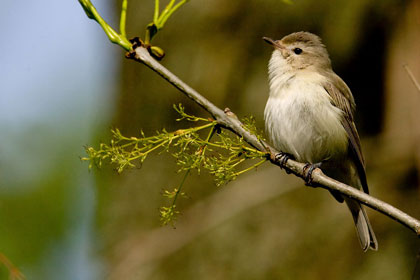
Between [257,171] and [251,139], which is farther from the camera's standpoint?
[257,171]

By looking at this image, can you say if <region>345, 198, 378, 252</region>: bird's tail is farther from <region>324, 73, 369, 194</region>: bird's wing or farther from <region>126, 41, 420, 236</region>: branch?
<region>126, 41, 420, 236</region>: branch

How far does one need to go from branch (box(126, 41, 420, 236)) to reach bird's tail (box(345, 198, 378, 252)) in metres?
1.73

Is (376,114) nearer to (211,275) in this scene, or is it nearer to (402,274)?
(402,274)

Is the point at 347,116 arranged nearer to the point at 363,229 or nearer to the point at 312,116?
the point at 312,116

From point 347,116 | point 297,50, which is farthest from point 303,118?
point 297,50

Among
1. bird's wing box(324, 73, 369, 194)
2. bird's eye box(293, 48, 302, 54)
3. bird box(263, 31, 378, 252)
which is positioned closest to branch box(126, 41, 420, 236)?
bird box(263, 31, 378, 252)

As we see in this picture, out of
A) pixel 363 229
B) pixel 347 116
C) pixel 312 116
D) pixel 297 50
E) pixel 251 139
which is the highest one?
pixel 251 139

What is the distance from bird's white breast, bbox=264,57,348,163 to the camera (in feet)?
12.2

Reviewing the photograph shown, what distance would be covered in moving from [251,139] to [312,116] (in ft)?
5.17

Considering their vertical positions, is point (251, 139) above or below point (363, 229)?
above

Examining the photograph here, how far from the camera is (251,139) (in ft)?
7.36

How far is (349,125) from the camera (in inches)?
156

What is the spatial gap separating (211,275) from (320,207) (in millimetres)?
1127

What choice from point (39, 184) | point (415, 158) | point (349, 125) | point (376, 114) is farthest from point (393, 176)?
point (39, 184)
